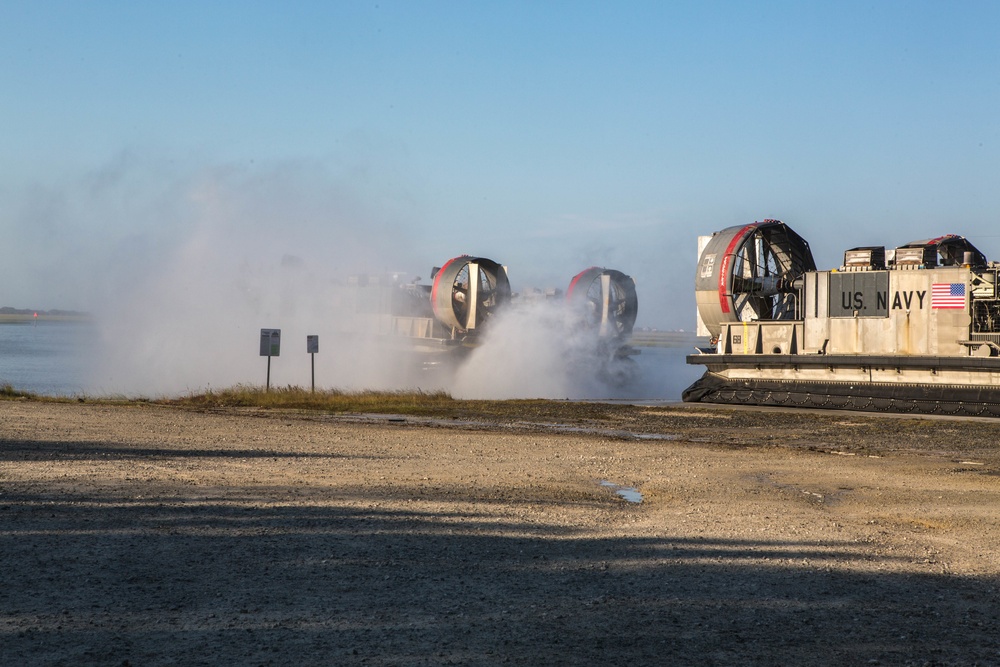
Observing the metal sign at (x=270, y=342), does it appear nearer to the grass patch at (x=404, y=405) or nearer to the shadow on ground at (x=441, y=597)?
the grass patch at (x=404, y=405)

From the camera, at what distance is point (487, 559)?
18.7ft

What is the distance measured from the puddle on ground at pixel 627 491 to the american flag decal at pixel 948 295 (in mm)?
12261

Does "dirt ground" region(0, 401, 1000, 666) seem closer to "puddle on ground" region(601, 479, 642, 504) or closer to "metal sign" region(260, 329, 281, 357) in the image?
"puddle on ground" region(601, 479, 642, 504)

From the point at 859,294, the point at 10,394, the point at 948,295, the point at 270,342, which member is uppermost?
the point at 859,294

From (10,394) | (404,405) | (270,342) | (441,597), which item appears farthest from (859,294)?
(10,394)

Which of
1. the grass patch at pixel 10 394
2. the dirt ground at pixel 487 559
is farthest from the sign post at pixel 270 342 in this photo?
the dirt ground at pixel 487 559

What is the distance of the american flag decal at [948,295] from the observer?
62.6ft

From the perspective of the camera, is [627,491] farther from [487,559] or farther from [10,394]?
[10,394]

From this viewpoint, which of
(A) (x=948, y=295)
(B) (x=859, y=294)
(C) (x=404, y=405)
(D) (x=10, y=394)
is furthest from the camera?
(D) (x=10, y=394)

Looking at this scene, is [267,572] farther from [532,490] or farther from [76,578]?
[532,490]

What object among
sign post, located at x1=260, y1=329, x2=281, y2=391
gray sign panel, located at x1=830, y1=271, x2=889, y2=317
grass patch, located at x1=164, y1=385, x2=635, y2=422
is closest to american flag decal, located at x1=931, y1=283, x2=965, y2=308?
gray sign panel, located at x1=830, y1=271, x2=889, y2=317

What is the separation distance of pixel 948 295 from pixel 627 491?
506 inches

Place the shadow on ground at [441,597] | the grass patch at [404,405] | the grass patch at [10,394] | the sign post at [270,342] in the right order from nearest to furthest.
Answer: the shadow on ground at [441,597]
the grass patch at [404,405]
the grass patch at [10,394]
the sign post at [270,342]

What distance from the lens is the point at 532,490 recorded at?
8.77 m
